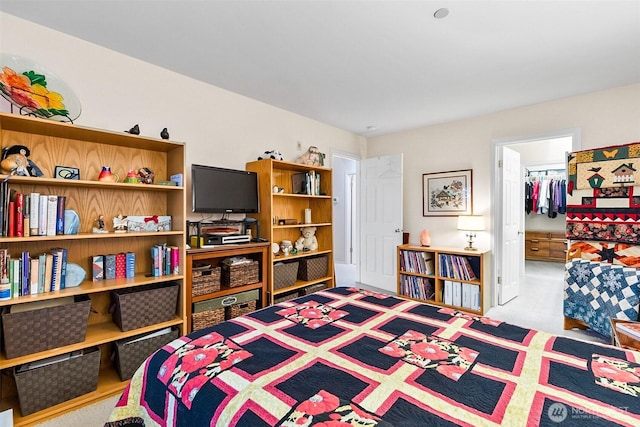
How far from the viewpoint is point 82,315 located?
1936 mm

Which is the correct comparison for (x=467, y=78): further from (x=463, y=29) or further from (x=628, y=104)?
(x=628, y=104)

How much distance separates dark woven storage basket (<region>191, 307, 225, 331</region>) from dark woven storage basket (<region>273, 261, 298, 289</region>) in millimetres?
632

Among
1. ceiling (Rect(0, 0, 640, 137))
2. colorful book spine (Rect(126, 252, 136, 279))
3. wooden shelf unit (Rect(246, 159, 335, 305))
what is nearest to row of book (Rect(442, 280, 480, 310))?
wooden shelf unit (Rect(246, 159, 335, 305))

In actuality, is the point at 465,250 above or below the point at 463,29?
below

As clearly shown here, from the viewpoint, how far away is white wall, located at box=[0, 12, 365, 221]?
6.77 ft

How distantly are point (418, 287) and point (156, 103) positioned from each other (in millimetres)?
3748

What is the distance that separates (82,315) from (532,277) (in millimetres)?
6420

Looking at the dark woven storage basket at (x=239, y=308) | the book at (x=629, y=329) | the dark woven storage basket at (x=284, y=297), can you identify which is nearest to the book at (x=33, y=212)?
the dark woven storage basket at (x=239, y=308)

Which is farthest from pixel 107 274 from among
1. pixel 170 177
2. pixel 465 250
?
pixel 465 250

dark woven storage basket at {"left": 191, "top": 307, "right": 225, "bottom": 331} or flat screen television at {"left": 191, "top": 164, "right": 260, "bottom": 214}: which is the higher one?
flat screen television at {"left": 191, "top": 164, "right": 260, "bottom": 214}

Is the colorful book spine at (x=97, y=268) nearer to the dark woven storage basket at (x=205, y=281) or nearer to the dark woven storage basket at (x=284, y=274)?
the dark woven storage basket at (x=205, y=281)

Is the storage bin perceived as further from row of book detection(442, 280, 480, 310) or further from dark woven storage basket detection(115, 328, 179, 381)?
row of book detection(442, 280, 480, 310)

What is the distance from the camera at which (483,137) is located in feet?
13.0

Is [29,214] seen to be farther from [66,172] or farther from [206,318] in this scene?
[206,318]
